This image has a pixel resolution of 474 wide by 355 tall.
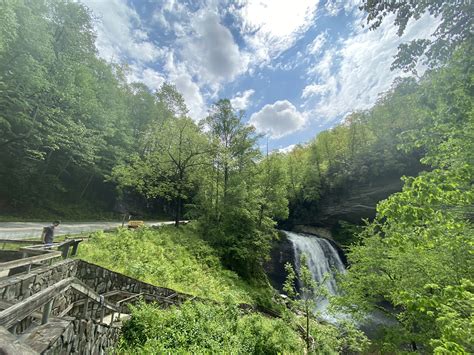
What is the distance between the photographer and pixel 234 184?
2097 cm

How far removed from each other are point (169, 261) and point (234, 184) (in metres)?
9.26

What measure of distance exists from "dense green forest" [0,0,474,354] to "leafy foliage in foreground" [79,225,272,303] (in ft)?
0.34

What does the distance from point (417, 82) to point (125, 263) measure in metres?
13.8

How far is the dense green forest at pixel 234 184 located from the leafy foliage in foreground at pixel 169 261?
0.10m

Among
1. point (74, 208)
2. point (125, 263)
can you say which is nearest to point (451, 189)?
point (125, 263)

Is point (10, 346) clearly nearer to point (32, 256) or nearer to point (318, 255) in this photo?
point (32, 256)

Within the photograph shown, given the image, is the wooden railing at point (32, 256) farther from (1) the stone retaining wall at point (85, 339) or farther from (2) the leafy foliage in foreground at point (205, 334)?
(2) the leafy foliage in foreground at point (205, 334)

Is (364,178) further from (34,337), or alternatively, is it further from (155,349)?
(34,337)

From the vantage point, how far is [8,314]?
1938mm

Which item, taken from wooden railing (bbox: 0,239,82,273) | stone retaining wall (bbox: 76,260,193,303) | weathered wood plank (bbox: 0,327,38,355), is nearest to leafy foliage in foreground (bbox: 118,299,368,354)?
stone retaining wall (bbox: 76,260,193,303)

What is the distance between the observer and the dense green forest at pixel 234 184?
6066 millimetres

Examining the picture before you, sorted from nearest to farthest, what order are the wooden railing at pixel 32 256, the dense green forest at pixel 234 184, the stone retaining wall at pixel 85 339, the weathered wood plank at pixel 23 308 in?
the weathered wood plank at pixel 23 308
the stone retaining wall at pixel 85 339
the wooden railing at pixel 32 256
the dense green forest at pixel 234 184

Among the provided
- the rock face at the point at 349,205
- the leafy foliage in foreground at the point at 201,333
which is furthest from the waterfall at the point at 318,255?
the leafy foliage in foreground at the point at 201,333

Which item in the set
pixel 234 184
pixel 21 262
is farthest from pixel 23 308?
pixel 234 184
